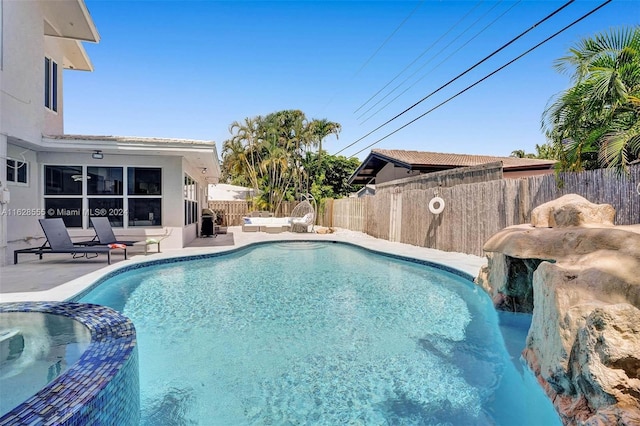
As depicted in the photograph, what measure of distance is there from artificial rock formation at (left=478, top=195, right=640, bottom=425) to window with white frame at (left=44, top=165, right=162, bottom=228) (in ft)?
31.5

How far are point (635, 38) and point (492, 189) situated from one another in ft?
12.7

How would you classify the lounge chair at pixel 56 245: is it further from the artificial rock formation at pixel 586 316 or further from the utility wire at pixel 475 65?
the utility wire at pixel 475 65

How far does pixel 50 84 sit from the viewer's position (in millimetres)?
10141

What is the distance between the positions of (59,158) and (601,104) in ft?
41.0

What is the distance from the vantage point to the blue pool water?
2.93 m

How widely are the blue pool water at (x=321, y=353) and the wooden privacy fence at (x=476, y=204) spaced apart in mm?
2233

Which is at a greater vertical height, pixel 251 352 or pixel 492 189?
pixel 492 189

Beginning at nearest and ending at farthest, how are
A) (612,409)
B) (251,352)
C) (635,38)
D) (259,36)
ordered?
(612,409)
(251,352)
(635,38)
(259,36)

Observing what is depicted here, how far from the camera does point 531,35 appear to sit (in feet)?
28.2

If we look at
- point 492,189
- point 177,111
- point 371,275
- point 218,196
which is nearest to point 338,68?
point 177,111

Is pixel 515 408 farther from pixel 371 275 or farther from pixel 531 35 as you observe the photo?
pixel 531 35

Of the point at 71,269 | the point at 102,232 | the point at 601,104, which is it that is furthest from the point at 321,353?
the point at 102,232

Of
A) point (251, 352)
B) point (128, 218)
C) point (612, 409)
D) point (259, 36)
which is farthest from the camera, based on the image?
point (259, 36)

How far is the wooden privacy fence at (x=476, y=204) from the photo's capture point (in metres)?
5.87
